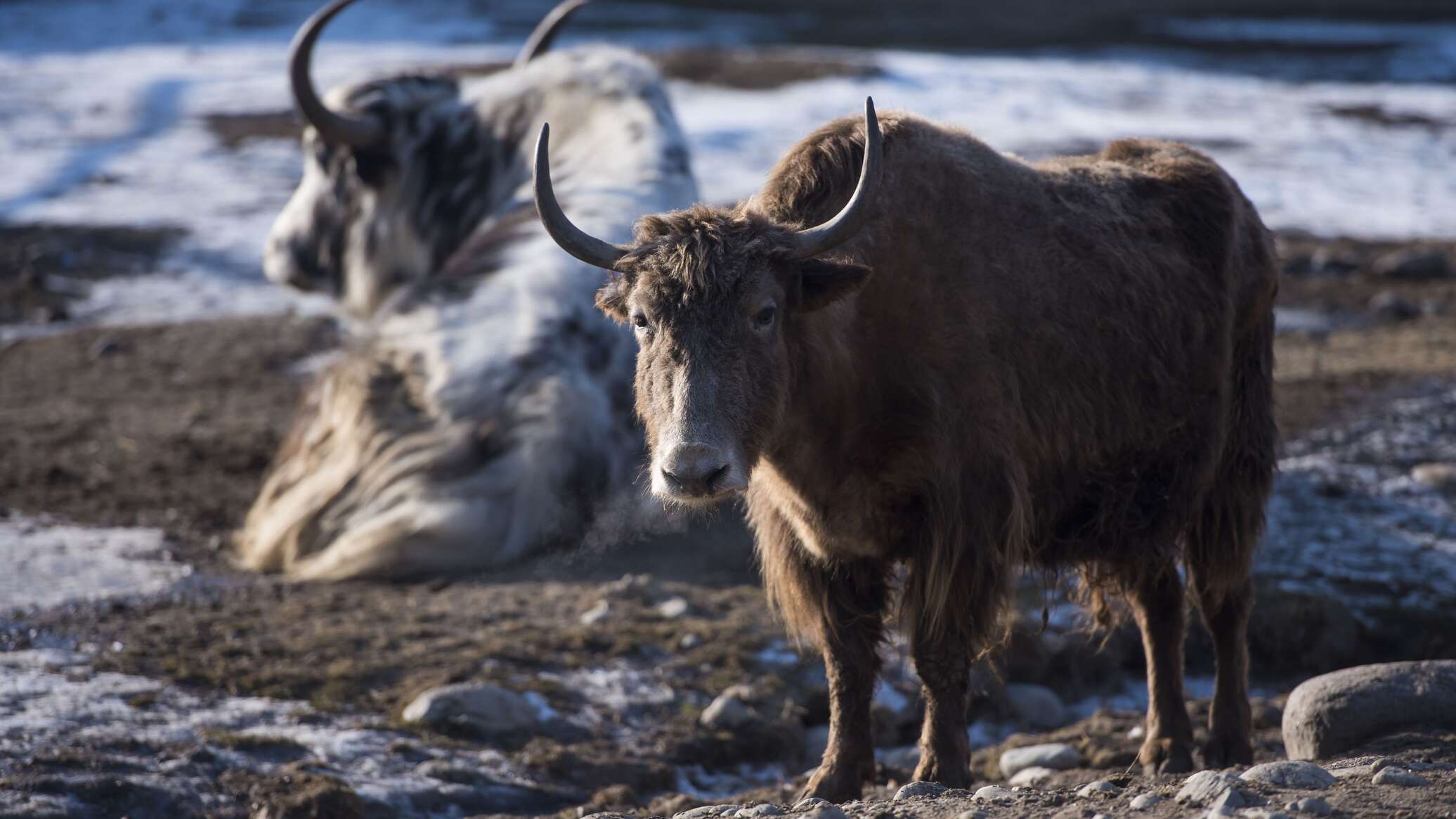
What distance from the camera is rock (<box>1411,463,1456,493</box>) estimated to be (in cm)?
640

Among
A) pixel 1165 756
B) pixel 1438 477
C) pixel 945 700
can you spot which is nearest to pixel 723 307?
pixel 945 700

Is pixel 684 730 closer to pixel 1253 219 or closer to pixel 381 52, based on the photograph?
pixel 1253 219

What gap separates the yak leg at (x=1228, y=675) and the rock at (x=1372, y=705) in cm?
28

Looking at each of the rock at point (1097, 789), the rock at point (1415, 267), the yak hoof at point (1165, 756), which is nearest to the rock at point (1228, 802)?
the rock at point (1097, 789)

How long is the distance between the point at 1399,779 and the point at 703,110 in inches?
533

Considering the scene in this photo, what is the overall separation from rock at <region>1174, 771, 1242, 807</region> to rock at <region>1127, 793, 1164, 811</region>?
0.13ft

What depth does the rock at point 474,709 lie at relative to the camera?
4.47m

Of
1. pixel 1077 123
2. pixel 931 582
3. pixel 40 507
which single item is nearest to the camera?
pixel 931 582

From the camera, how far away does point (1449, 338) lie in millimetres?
8805

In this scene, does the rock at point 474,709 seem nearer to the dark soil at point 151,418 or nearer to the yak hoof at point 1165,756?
the yak hoof at point 1165,756

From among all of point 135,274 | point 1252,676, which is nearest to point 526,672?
point 1252,676

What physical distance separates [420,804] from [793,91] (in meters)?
13.6

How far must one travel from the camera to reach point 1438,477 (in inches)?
253

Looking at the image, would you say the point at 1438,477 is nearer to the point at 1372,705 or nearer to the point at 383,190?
the point at 1372,705
